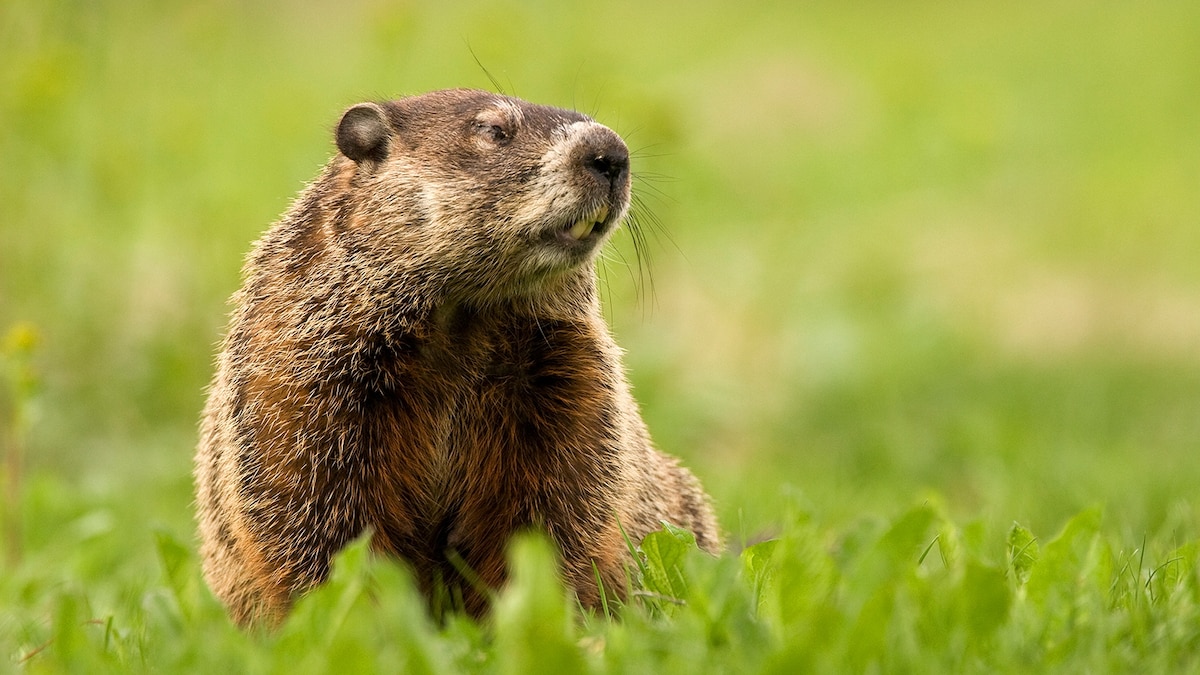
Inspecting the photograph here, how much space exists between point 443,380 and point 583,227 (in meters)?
0.65

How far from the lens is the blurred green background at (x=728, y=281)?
23.3 ft

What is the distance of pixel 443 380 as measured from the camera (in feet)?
13.8

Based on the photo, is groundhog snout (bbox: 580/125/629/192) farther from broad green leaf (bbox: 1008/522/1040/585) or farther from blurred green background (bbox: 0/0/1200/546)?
broad green leaf (bbox: 1008/522/1040/585)

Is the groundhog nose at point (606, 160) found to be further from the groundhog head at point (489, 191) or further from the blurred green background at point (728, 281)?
the blurred green background at point (728, 281)

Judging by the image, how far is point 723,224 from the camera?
12.6 metres

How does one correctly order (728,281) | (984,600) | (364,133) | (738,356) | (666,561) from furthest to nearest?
1. (728,281)
2. (738,356)
3. (364,133)
4. (666,561)
5. (984,600)

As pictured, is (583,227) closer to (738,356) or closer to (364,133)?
(364,133)

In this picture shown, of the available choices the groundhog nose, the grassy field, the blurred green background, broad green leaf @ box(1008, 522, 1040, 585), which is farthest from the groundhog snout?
broad green leaf @ box(1008, 522, 1040, 585)

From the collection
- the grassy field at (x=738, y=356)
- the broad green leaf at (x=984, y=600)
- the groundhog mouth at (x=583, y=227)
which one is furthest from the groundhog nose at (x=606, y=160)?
the broad green leaf at (x=984, y=600)

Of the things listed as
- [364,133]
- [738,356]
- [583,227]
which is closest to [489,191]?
[583,227]

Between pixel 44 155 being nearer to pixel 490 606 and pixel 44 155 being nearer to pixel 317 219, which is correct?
pixel 317 219

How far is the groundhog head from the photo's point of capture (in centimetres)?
416

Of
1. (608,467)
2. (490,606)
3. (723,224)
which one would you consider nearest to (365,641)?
(490,606)

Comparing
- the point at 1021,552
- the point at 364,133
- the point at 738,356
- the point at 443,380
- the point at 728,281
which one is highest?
the point at 364,133
